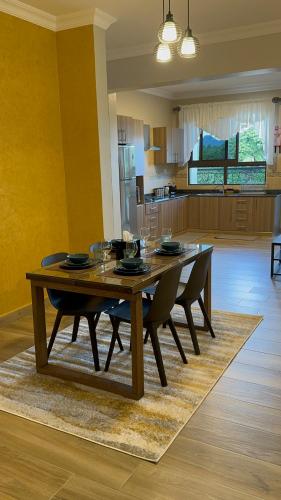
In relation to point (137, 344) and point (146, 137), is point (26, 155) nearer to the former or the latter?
point (137, 344)

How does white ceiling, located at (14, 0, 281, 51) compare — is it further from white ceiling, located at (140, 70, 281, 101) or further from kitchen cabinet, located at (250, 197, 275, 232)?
kitchen cabinet, located at (250, 197, 275, 232)

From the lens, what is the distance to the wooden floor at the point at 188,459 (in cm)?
191

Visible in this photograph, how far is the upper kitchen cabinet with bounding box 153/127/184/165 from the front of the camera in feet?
26.9

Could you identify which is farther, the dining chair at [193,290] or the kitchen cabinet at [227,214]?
the kitchen cabinet at [227,214]

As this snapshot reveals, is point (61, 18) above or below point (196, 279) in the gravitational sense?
above

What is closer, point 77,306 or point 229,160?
point 77,306

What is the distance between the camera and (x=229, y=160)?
8.72 meters

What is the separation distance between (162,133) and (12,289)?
5.22 metres

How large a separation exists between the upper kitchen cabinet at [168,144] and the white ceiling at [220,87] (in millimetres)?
713

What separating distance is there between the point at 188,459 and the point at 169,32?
244 cm

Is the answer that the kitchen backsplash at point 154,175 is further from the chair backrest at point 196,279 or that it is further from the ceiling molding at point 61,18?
the chair backrest at point 196,279

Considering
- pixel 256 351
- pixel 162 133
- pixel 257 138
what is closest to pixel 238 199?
pixel 257 138

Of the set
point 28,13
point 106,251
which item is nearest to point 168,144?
point 28,13

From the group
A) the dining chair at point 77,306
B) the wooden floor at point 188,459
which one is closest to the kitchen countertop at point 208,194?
the dining chair at point 77,306
